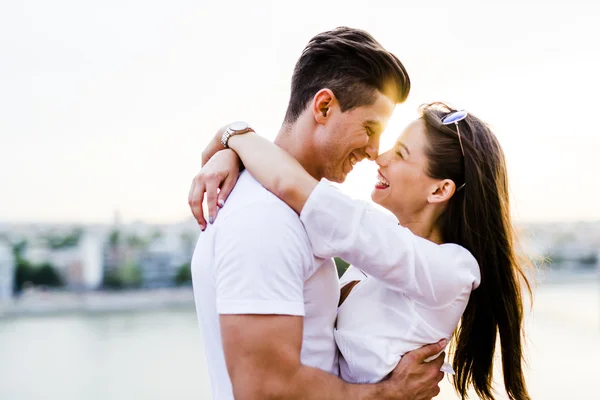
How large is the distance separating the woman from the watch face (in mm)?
24

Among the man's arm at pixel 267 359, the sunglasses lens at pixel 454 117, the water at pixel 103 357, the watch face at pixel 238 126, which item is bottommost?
the water at pixel 103 357

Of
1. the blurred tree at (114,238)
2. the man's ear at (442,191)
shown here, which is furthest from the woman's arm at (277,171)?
the blurred tree at (114,238)

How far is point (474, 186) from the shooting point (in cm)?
127

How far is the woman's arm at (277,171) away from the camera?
3.35 ft

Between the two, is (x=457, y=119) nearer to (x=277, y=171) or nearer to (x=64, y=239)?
(x=277, y=171)

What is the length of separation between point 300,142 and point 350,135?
96 mm

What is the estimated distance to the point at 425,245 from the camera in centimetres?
113

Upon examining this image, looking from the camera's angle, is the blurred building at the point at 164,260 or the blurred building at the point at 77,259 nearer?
the blurred building at the point at 77,259

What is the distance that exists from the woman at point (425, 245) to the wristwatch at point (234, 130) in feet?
0.06

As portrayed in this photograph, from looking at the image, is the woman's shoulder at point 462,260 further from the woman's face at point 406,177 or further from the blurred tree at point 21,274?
the blurred tree at point 21,274

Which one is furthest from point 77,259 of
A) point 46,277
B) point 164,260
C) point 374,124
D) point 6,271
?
point 374,124

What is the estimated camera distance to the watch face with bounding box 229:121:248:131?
1263 millimetres

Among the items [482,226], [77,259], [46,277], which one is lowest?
[46,277]

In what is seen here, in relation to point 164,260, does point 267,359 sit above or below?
above
